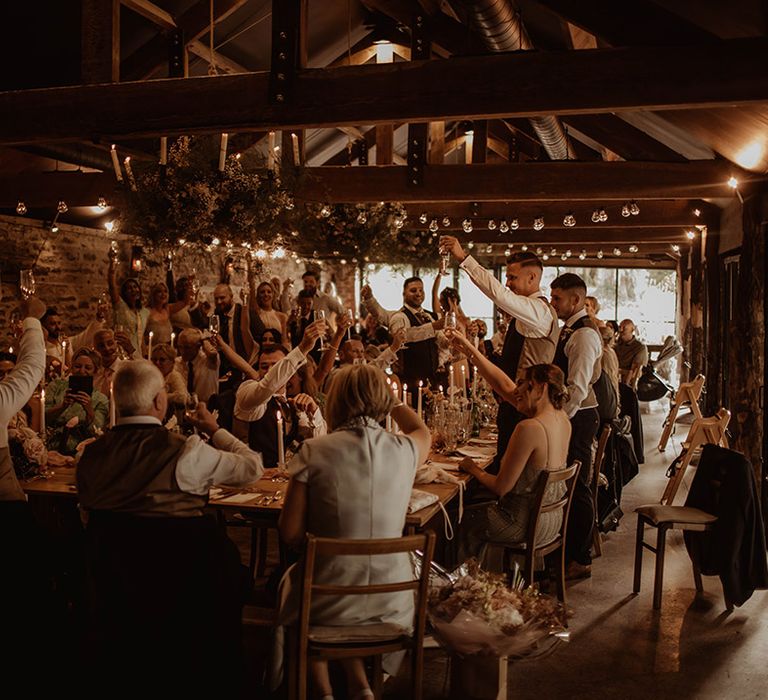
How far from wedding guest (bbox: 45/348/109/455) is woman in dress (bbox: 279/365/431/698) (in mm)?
2083

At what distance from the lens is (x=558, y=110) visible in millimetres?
4680

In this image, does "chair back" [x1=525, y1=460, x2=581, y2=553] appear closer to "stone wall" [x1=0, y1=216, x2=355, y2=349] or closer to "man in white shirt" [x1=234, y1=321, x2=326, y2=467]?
"man in white shirt" [x1=234, y1=321, x2=326, y2=467]

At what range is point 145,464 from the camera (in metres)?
2.65

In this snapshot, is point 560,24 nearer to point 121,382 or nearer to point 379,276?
point 121,382

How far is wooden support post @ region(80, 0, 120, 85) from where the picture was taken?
5.64m

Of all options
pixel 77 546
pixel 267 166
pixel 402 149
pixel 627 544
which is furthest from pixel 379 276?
pixel 77 546

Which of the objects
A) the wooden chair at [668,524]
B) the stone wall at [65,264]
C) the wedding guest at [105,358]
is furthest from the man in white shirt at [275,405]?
the stone wall at [65,264]

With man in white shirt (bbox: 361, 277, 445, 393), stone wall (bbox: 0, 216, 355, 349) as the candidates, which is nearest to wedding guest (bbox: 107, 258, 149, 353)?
stone wall (bbox: 0, 216, 355, 349)

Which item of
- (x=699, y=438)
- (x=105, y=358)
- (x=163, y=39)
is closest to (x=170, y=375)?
(x=105, y=358)

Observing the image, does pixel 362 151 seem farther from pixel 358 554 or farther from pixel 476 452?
pixel 358 554

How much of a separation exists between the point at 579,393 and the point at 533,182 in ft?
13.5

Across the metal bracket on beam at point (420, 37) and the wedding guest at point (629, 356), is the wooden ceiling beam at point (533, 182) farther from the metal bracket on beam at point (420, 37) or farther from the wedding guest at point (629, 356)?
the wedding guest at point (629, 356)

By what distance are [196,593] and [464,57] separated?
134 inches

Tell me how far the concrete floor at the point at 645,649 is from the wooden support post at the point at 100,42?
4.21 m
